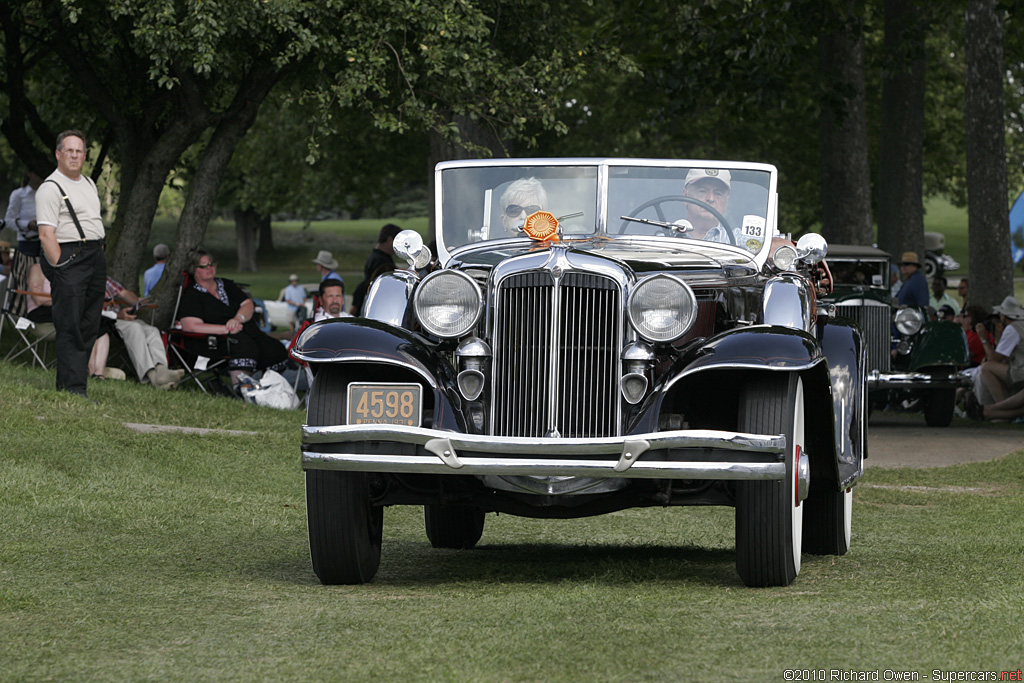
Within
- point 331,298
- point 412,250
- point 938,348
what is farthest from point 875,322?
point 412,250

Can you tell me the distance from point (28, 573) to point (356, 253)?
65234 mm

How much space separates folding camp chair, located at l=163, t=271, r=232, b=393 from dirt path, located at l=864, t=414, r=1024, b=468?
22.3 feet

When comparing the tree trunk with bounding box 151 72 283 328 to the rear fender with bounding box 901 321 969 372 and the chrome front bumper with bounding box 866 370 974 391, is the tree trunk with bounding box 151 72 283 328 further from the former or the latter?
the rear fender with bounding box 901 321 969 372

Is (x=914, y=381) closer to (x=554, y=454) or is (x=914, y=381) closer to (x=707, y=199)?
(x=707, y=199)

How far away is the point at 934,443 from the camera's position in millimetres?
13945

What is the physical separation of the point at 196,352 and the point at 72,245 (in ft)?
14.4

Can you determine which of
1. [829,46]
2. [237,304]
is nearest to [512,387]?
[237,304]

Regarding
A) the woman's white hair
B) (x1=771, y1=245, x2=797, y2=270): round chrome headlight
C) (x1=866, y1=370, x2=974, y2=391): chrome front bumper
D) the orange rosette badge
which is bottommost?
(x1=866, y1=370, x2=974, y2=391): chrome front bumper

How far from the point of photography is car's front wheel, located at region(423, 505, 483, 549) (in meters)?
7.30

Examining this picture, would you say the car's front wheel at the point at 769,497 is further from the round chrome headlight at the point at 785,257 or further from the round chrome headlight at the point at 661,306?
the round chrome headlight at the point at 785,257

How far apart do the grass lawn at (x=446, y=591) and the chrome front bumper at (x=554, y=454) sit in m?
0.50

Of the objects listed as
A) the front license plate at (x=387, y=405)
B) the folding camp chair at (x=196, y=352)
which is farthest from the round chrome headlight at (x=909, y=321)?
the front license plate at (x=387, y=405)

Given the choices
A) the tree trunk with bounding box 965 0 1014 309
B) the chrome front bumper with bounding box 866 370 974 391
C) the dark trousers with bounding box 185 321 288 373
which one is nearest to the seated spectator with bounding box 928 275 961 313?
the tree trunk with bounding box 965 0 1014 309

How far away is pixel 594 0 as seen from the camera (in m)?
18.4
